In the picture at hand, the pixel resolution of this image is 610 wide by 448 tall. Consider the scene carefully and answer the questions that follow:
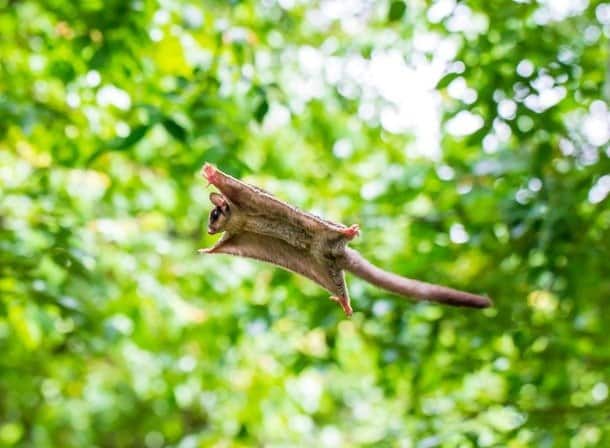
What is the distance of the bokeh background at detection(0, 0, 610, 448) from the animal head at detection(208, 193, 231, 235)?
72 centimetres

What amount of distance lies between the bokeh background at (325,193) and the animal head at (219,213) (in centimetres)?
72

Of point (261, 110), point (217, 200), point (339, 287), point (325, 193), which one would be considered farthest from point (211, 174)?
point (325, 193)

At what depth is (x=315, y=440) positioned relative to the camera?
342cm

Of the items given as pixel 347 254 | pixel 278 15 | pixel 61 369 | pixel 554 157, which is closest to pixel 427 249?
pixel 554 157

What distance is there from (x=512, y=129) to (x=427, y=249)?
364mm

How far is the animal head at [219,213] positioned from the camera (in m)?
0.80

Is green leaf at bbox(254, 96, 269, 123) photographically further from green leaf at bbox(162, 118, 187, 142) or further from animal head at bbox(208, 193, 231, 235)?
animal head at bbox(208, 193, 231, 235)

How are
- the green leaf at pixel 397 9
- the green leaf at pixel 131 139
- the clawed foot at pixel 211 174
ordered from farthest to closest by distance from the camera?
the green leaf at pixel 397 9 → the green leaf at pixel 131 139 → the clawed foot at pixel 211 174

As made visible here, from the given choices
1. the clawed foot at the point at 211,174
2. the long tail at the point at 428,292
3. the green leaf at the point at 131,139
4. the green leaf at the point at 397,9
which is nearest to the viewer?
the clawed foot at the point at 211,174

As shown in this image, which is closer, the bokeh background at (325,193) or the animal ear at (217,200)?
the animal ear at (217,200)

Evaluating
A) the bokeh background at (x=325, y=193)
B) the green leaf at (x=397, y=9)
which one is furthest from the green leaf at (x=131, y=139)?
the green leaf at (x=397, y=9)

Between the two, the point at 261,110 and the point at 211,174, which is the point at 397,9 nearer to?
the point at 261,110

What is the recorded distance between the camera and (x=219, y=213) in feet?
2.64

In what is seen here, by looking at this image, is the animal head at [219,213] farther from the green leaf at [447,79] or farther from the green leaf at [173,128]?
the green leaf at [447,79]
